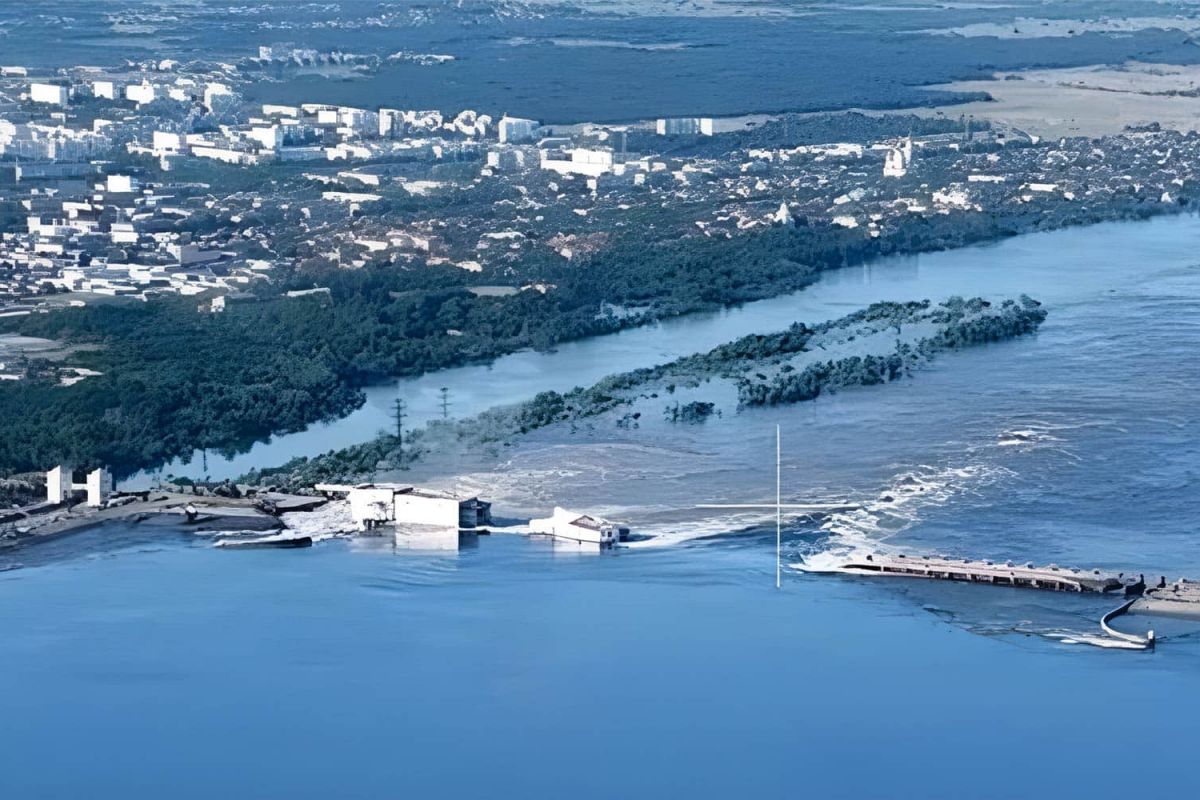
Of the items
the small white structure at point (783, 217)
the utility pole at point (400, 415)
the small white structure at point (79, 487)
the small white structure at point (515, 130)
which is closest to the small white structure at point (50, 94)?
the small white structure at point (515, 130)

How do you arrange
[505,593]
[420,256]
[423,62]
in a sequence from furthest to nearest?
1. [423,62]
2. [420,256]
3. [505,593]

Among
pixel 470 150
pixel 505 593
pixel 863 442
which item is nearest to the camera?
pixel 505 593

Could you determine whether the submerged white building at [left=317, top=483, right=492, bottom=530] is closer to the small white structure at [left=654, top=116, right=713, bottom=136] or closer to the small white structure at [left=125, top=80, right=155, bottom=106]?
the small white structure at [left=654, top=116, right=713, bottom=136]

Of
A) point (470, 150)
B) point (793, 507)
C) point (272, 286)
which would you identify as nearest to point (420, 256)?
point (272, 286)

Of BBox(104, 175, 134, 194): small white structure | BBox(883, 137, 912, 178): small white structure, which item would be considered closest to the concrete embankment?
BBox(104, 175, 134, 194): small white structure

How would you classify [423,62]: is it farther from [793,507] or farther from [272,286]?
[793,507]

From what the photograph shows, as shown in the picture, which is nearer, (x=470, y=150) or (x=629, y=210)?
(x=629, y=210)

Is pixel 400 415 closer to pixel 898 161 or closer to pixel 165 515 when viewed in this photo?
pixel 165 515
